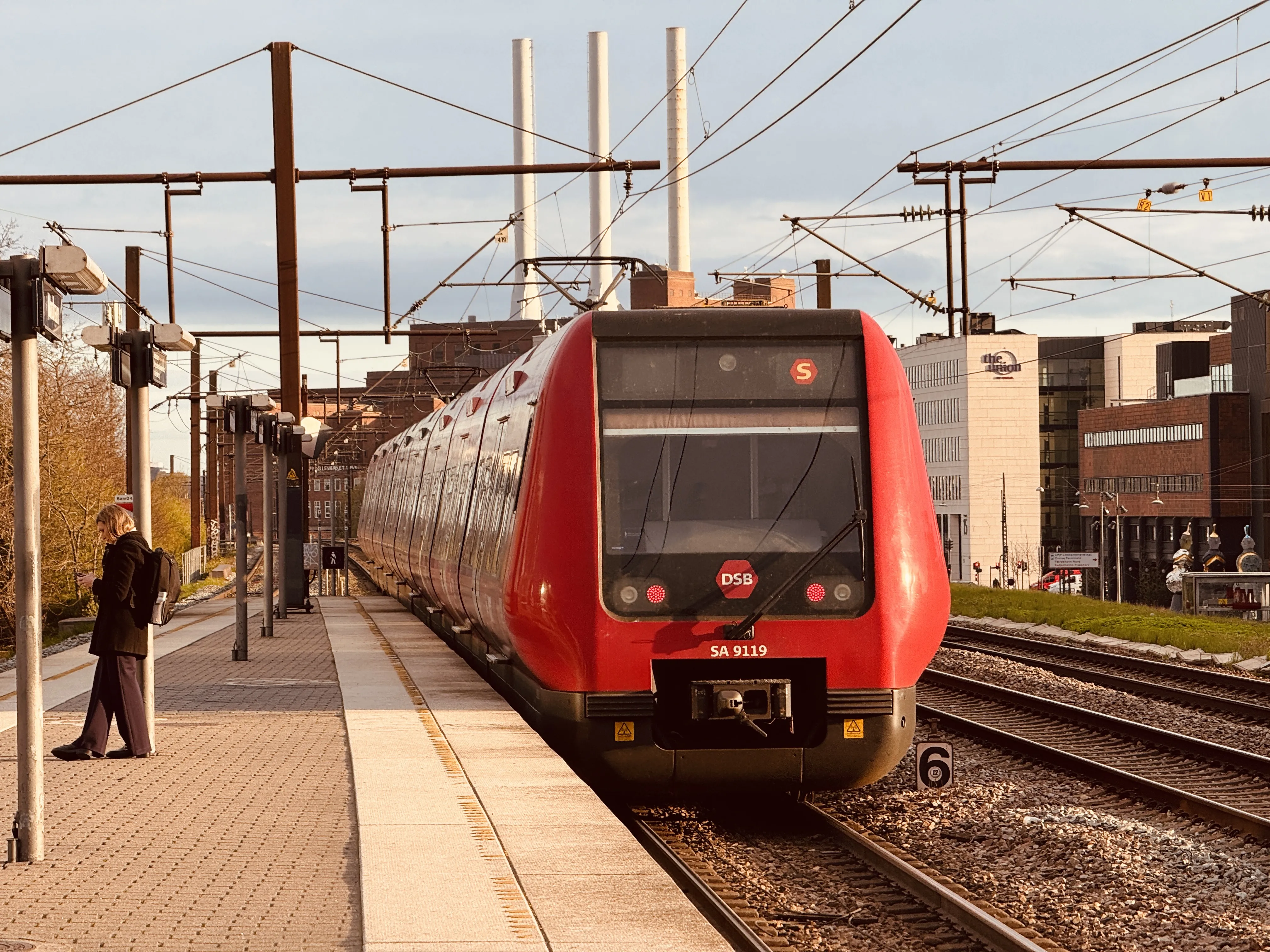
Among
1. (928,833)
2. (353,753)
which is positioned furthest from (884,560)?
(353,753)

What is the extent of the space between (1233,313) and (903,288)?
260 ft

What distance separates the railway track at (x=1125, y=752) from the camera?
36.1 feet

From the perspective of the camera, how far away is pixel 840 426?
10.1 meters

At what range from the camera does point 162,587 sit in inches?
388

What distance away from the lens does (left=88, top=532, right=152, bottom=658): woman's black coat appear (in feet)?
32.0

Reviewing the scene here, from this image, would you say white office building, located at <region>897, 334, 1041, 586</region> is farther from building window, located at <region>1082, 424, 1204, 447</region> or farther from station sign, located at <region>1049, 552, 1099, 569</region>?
station sign, located at <region>1049, 552, 1099, 569</region>

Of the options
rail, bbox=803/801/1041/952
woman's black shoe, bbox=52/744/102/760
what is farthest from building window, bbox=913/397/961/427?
woman's black shoe, bbox=52/744/102/760

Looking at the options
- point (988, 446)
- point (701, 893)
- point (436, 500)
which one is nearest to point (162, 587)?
point (701, 893)

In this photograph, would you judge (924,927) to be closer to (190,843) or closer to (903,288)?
(190,843)

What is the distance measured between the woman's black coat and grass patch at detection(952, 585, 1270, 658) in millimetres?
15106

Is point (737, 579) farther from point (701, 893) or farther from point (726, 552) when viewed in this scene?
point (701, 893)

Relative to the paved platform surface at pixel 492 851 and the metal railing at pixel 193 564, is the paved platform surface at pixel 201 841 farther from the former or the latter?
the metal railing at pixel 193 564

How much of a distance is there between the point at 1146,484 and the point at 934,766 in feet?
327

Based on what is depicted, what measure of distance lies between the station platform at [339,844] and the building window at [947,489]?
112830 millimetres
